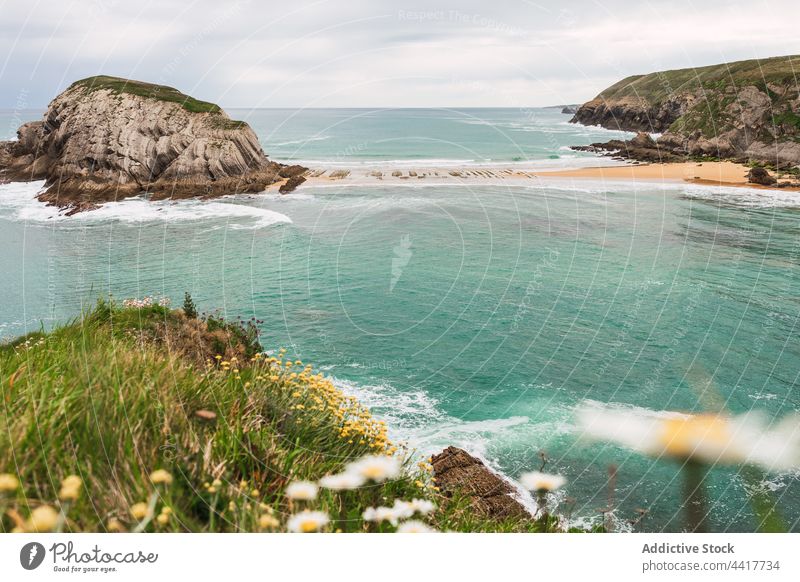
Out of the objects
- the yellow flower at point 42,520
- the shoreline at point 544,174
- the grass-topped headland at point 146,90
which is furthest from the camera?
the grass-topped headland at point 146,90

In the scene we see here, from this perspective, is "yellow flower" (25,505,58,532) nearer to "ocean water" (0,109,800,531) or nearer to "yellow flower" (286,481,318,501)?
"yellow flower" (286,481,318,501)

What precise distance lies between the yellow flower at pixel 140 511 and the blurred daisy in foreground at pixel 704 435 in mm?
11372

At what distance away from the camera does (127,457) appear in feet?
10.4

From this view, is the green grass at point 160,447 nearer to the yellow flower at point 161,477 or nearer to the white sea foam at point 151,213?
the yellow flower at point 161,477

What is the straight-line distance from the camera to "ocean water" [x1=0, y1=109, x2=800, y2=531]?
1259 cm

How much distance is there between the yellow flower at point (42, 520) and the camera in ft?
9.13

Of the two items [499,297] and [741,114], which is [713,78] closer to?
[741,114]

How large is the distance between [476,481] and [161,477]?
710cm

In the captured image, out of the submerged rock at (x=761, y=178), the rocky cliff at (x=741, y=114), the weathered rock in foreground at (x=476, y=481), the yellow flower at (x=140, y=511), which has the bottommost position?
the weathered rock in foreground at (x=476, y=481)

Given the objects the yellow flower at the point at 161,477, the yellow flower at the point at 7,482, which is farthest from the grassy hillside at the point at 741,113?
the yellow flower at the point at 7,482

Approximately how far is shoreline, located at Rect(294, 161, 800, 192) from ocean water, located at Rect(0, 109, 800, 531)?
8864 millimetres

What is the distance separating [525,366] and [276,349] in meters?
8.06

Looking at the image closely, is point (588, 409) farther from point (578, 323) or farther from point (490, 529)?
point (490, 529)

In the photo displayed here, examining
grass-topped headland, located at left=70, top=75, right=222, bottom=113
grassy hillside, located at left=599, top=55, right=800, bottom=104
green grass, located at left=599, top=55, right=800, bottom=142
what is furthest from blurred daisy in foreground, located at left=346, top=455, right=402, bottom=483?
grassy hillside, located at left=599, top=55, right=800, bottom=104
